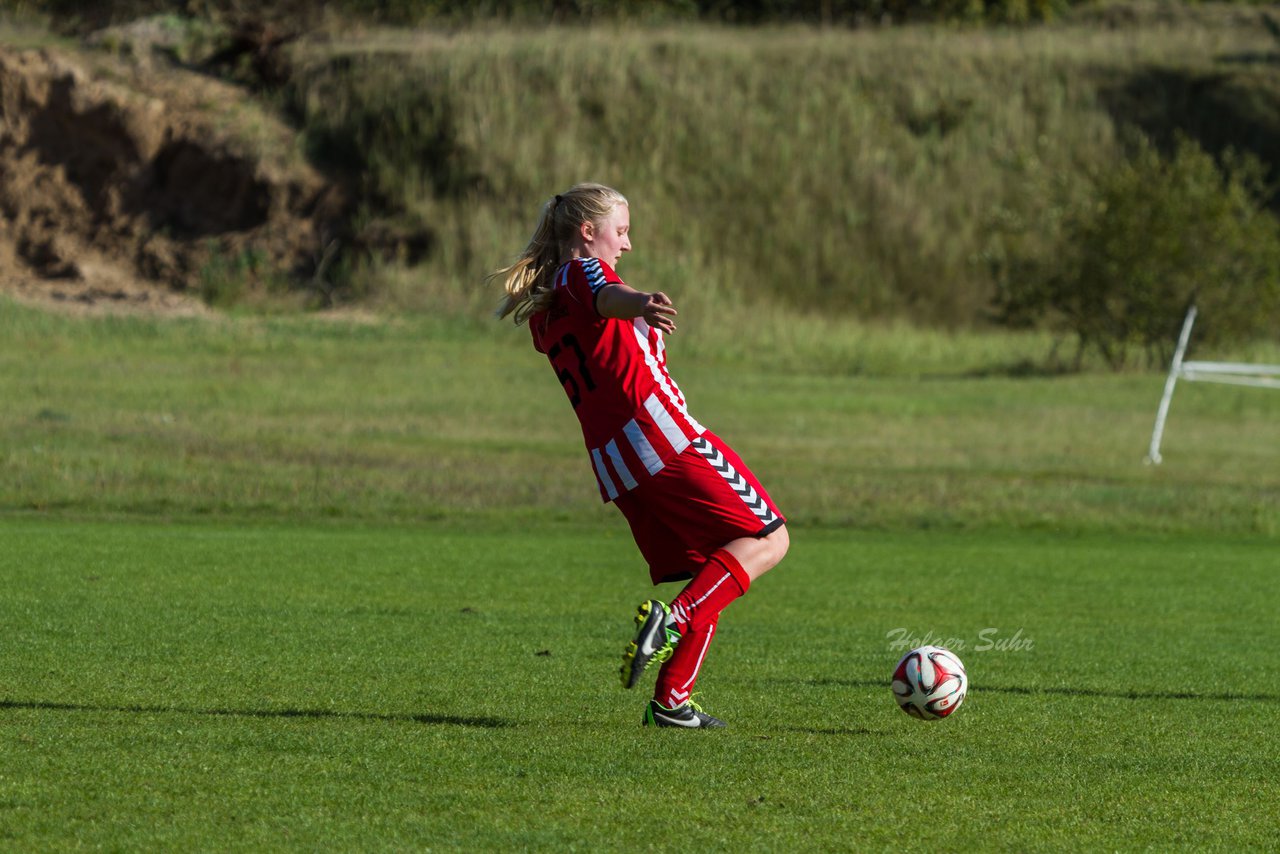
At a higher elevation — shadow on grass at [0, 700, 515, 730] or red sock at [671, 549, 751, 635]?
red sock at [671, 549, 751, 635]

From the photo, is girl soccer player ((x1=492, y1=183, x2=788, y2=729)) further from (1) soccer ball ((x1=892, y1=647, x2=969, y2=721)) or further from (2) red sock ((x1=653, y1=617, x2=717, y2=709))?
(1) soccer ball ((x1=892, y1=647, x2=969, y2=721))

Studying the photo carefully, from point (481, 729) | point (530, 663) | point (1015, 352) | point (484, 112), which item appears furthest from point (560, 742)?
point (484, 112)

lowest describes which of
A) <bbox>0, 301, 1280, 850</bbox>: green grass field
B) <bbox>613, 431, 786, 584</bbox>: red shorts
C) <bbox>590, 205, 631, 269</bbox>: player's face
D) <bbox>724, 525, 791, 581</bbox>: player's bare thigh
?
<bbox>0, 301, 1280, 850</bbox>: green grass field

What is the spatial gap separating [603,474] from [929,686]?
4.65 ft

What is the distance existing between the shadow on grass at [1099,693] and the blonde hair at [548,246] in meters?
2.24

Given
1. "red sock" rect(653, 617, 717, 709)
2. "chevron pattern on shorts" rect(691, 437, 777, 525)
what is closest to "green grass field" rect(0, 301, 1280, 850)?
"red sock" rect(653, 617, 717, 709)

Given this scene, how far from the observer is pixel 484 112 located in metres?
40.8

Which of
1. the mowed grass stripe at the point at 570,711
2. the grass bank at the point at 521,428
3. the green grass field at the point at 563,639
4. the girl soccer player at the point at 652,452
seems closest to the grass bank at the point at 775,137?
the grass bank at the point at 521,428

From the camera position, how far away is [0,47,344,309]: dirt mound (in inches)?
1471

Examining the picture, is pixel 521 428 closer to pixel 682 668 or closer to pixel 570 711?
pixel 570 711

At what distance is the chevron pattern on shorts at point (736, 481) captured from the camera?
5965 mm

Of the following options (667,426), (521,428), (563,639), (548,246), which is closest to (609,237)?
(548,246)

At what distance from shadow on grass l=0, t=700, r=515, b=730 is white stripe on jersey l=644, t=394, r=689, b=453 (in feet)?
3.82

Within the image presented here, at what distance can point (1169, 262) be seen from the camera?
33312mm
